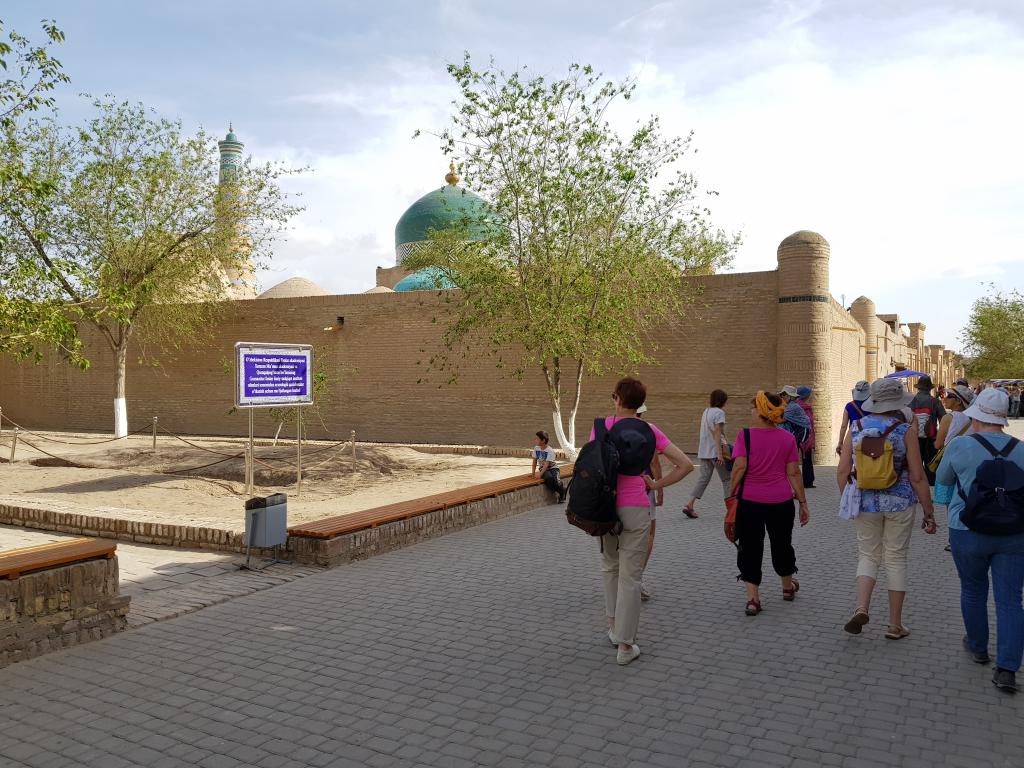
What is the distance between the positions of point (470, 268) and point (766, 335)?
5796 mm

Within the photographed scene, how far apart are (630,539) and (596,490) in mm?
367

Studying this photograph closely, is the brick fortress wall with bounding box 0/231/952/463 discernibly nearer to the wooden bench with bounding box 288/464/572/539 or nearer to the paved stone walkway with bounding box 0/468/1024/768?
the wooden bench with bounding box 288/464/572/539

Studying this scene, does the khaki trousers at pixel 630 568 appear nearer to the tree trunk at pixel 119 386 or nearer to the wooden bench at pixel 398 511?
the wooden bench at pixel 398 511

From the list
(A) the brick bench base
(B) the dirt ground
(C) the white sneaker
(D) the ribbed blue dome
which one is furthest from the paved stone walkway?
(D) the ribbed blue dome

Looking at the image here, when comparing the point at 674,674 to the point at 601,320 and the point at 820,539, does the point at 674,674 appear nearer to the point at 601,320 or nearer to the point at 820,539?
the point at 820,539

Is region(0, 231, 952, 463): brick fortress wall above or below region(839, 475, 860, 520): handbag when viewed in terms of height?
above

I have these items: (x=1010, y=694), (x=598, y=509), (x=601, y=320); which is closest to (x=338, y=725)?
(x=598, y=509)

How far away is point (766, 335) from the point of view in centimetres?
1612

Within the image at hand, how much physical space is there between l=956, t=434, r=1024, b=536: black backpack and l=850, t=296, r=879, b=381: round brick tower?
63.2 feet

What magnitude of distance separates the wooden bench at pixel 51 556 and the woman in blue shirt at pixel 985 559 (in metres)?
4.57

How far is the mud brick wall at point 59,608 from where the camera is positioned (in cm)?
453

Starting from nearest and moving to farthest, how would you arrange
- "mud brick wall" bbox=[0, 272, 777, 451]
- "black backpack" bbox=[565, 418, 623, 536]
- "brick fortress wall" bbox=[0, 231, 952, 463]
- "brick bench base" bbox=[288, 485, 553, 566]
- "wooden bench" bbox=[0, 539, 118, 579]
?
1. "black backpack" bbox=[565, 418, 623, 536]
2. "wooden bench" bbox=[0, 539, 118, 579]
3. "brick bench base" bbox=[288, 485, 553, 566]
4. "brick fortress wall" bbox=[0, 231, 952, 463]
5. "mud brick wall" bbox=[0, 272, 777, 451]

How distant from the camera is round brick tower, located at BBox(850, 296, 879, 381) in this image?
22766 mm

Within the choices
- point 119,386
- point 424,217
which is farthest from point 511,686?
point 424,217
